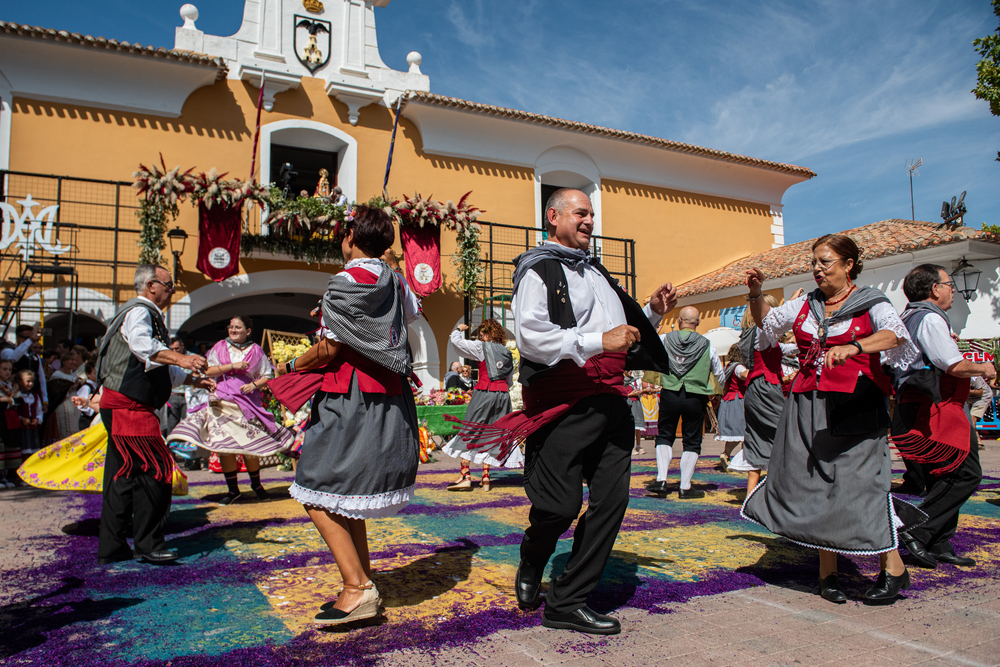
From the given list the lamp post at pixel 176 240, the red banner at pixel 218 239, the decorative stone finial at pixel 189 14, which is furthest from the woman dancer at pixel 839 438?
the decorative stone finial at pixel 189 14

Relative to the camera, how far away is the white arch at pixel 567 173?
16672 mm

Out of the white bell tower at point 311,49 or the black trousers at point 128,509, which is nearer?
the black trousers at point 128,509

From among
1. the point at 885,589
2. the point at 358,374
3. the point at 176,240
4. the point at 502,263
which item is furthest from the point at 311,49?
the point at 885,589

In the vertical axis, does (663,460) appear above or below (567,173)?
below

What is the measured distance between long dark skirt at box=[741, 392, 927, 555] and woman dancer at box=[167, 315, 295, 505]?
433 centimetres

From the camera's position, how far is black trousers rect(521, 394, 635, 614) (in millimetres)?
2846

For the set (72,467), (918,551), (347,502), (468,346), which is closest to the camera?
(347,502)

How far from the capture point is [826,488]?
319cm

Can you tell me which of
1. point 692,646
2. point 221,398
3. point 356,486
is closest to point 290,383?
point 356,486

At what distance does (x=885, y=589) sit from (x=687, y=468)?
3.25 meters

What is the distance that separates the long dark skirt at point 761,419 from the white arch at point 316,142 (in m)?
10.8

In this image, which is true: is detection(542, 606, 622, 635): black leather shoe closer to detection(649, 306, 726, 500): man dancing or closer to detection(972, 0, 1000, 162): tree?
detection(649, 306, 726, 500): man dancing

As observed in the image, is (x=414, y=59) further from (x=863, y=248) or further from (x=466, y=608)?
(x=466, y=608)

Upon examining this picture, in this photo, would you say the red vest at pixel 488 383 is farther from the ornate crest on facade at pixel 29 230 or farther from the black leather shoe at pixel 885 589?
the ornate crest on facade at pixel 29 230
